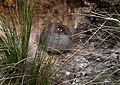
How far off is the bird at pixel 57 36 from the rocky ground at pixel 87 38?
62 millimetres

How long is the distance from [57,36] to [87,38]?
0.23 m

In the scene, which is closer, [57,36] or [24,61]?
[24,61]

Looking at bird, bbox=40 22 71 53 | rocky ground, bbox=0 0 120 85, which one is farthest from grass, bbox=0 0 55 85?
bird, bbox=40 22 71 53

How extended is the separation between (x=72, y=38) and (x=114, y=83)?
86cm

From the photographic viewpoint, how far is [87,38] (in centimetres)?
270

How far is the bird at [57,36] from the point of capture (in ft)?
8.61

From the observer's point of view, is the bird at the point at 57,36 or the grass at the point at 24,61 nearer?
the grass at the point at 24,61

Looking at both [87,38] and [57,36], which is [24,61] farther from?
[87,38]

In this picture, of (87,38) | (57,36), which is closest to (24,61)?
(57,36)

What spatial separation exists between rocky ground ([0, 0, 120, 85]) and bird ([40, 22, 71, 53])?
0.06 metres

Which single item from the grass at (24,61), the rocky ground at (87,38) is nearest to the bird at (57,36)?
the rocky ground at (87,38)

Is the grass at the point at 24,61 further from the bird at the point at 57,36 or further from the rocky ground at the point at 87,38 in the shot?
the bird at the point at 57,36

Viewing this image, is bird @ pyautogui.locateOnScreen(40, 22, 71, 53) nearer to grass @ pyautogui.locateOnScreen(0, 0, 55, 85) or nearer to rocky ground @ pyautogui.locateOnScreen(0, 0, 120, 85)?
rocky ground @ pyautogui.locateOnScreen(0, 0, 120, 85)

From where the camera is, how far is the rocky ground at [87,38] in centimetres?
220
